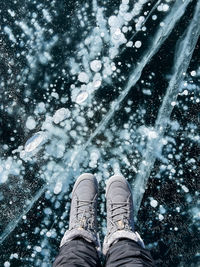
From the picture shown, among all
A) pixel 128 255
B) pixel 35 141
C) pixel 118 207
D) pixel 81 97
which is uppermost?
pixel 81 97

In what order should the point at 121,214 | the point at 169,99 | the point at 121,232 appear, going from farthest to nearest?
1. the point at 169,99
2. the point at 121,214
3. the point at 121,232

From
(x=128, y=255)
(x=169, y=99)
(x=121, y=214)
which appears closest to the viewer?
(x=128, y=255)

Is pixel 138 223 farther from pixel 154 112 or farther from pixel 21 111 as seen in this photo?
pixel 21 111

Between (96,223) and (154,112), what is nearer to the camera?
(96,223)

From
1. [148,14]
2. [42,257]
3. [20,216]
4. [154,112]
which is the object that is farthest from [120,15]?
[42,257]

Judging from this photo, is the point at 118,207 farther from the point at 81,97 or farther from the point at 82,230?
the point at 81,97

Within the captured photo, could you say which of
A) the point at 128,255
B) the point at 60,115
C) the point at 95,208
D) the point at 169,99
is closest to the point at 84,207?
the point at 95,208

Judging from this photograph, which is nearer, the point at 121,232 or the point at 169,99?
the point at 121,232
